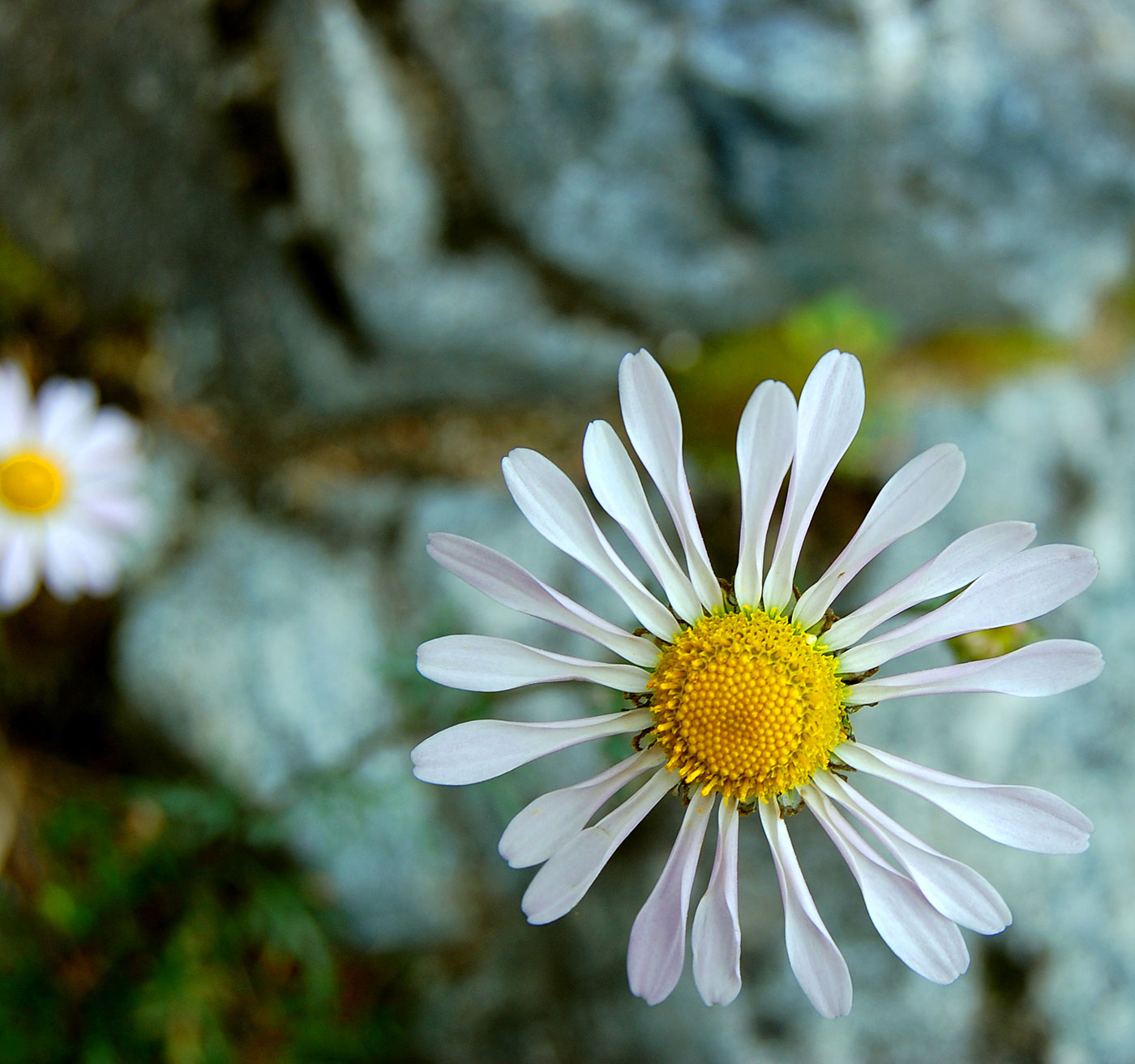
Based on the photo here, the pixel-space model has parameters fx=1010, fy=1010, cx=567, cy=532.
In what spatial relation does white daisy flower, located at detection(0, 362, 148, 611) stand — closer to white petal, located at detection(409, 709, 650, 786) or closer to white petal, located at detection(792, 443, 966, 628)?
white petal, located at detection(409, 709, 650, 786)

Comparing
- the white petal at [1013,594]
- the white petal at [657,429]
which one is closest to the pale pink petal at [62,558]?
the white petal at [657,429]

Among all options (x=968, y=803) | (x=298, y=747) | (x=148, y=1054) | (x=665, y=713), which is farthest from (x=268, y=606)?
(x=968, y=803)

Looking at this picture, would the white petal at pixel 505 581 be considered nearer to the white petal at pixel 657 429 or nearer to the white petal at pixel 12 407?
the white petal at pixel 657 429

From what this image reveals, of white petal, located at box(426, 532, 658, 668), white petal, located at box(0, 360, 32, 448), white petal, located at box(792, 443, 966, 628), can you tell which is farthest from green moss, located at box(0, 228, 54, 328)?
white petal, located at box(792, 443, 966, 628)

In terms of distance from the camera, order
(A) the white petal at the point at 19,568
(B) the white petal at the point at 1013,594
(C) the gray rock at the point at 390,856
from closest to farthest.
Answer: (B) the white petal at the point at 1013,594
(A) the white petal at the point at 19,568
(C) the gray rock at the point at 390,856

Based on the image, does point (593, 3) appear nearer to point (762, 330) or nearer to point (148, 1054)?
point (762, 330)

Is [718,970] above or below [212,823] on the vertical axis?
below
